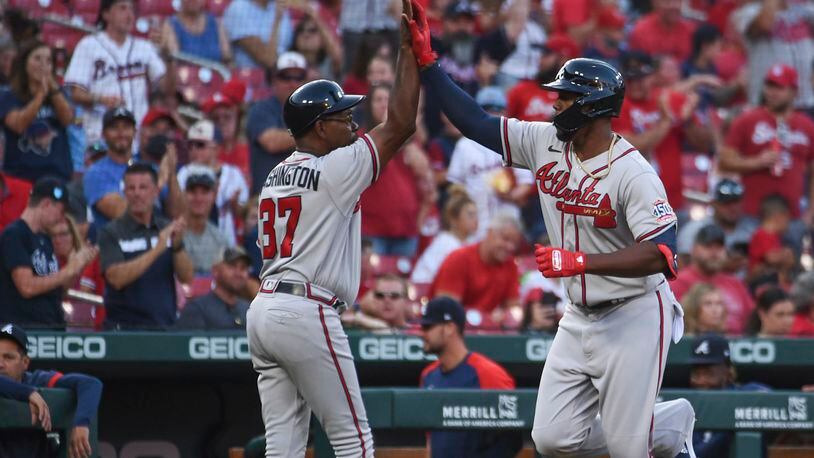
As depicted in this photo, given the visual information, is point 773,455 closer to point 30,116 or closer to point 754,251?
point 754,251

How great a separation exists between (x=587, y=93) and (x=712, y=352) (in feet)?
6.88

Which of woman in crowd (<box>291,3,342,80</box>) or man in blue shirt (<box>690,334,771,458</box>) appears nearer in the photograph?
man in blue shirt (<box>690,334,771,458</box>)

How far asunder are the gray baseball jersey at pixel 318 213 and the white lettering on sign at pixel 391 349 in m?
1.83

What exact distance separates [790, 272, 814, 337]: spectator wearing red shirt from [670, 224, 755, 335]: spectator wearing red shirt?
46 centimetres

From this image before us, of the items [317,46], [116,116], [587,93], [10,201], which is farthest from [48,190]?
[317,46]

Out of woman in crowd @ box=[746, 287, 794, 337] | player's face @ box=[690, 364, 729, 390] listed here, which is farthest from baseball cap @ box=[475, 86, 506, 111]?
player's face @ box=[690, 364, 729, 390]

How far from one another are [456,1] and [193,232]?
4881mm

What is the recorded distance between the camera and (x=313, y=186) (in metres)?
5.40

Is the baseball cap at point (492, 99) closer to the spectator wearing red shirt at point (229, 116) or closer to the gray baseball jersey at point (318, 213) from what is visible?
the spectator wearing red shirt at point (229, 116)

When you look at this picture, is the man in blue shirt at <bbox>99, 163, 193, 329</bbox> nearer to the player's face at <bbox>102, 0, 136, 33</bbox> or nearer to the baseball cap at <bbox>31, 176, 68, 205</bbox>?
the baseball cap at <bbox>31, 176, 68, 205</bbox>

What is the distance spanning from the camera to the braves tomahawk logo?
5273 millimetres

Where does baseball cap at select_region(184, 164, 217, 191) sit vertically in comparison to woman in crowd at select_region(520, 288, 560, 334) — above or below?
above

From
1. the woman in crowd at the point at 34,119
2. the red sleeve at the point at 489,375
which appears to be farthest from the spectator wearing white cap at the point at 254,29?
the red sleeve at the point at 489,375

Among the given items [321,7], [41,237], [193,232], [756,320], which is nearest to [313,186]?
[41,237]
